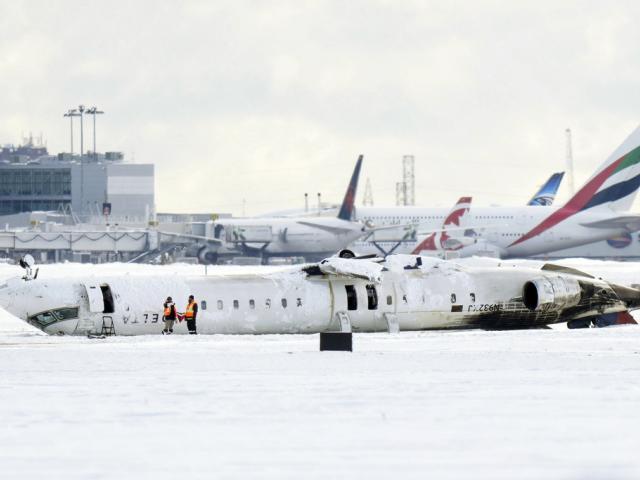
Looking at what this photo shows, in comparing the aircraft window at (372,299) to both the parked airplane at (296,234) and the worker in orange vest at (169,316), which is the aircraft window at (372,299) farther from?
the parked airplane at (296,234)

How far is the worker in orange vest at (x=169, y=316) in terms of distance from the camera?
3756 cm

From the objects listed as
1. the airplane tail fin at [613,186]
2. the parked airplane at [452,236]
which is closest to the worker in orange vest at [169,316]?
the airplane tail fin at [613,186]

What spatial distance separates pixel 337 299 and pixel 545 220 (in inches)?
3316

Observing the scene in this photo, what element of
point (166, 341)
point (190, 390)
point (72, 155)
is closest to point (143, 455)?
point (190, 390)

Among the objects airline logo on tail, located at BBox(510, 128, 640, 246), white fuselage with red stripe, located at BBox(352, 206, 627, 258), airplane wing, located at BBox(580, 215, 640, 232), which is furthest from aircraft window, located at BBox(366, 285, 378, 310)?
airplane wing, located at BBox(580, 215, 640, 232)

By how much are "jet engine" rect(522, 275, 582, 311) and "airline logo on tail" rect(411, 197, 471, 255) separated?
67.9 m

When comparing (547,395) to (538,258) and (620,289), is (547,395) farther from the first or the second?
(538,258)

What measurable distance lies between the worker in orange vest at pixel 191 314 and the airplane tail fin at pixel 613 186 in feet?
227

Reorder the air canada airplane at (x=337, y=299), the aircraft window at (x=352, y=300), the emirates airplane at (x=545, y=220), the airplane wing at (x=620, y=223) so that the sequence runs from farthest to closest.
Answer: the airplane wing at (x=620, y=223) → the emirates airplane at (x=545, y=220) → the aircraft window at (x=352, y=300) → the air canada airplane at (x=337, y=299)

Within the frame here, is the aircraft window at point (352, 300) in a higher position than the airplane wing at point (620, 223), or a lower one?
lower

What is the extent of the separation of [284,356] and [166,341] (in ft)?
19.9

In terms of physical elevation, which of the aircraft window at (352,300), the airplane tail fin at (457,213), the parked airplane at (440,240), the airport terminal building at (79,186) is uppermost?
the airport terminal building at (79,186)

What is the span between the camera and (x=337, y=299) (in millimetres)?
39156

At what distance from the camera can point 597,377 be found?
2544cm
